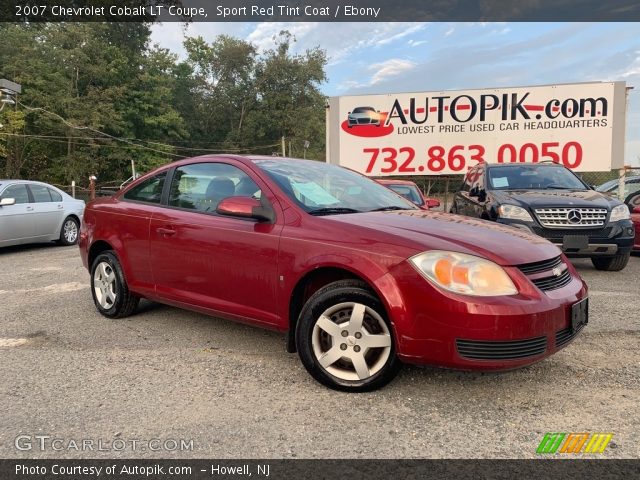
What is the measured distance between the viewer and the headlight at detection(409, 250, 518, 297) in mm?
2729

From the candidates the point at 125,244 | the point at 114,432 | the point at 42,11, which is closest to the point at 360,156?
the point at 125,244

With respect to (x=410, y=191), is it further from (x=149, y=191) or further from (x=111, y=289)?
(x=111, y=289)

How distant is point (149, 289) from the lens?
4281 mm

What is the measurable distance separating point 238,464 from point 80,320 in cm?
304

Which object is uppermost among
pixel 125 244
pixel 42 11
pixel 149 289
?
pixel 42 11

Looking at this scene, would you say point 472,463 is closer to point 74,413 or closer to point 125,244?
point 74,413

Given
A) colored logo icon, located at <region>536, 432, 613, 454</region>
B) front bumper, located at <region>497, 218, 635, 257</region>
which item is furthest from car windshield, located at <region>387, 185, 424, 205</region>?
colored logo icon, located at <region>536, 432, 613, 454</region>

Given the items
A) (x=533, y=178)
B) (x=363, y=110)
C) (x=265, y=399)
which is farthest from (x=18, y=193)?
(x=533, y=178)

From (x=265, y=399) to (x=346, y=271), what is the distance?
899 millimetres

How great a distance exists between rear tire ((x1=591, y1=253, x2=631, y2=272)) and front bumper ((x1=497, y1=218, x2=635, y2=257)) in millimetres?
325

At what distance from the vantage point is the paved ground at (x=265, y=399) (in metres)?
2.48

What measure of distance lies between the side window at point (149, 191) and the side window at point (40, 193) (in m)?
6.31

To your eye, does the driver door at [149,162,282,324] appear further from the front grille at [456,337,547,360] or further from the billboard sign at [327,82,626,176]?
the billboard sign at [327,82,626,176]

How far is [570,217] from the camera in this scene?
628cm
